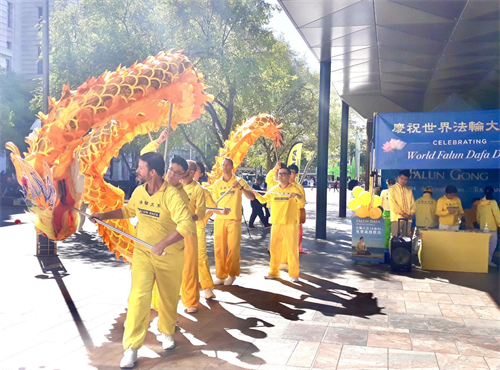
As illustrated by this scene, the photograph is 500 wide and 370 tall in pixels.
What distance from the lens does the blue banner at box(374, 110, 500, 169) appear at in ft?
30.2

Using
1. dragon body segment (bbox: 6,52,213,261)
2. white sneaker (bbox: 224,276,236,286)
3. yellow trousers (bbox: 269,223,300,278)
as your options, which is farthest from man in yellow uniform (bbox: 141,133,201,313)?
yellow trousers (bbox: 269,223,300,278)

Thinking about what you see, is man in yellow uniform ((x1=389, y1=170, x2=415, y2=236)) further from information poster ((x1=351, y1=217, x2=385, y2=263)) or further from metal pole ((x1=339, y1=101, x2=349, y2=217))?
metal pole ((x1=339, y1=101, x2=349, y2=217))

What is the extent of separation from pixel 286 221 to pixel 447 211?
3883mm

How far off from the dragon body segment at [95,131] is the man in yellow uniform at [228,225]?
1.37m

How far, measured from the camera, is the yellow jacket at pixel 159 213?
4.59 meters

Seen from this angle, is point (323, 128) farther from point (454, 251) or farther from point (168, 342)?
point (168, 342)

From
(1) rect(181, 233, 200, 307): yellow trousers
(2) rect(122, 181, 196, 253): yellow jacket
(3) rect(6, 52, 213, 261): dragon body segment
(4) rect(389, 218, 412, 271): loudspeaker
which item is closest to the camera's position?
(2) rect(122, 181, 196, 253): yellow jacket

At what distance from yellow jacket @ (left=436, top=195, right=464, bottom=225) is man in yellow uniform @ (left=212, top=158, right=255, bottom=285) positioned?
179 inches

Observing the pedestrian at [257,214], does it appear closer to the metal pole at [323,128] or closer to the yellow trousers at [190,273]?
the metal pole at [323,128]

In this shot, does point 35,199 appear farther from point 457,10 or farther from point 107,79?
point 457,10

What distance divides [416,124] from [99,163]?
234 inches

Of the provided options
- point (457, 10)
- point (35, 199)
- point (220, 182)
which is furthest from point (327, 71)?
point (35, 199)

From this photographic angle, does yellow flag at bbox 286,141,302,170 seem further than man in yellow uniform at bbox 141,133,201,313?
Yes

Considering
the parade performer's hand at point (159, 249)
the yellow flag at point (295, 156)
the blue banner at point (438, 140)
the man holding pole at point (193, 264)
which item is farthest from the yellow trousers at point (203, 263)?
the yellow flag at point (295, 156)
